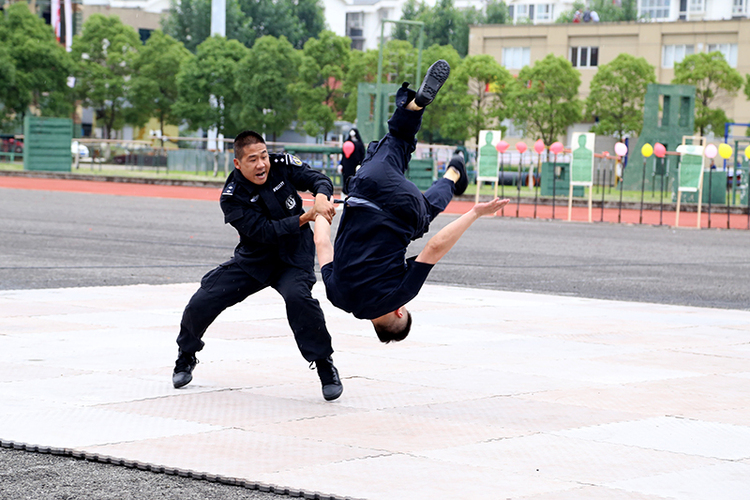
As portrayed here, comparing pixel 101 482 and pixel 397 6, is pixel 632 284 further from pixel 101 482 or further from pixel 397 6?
pixel 397 6

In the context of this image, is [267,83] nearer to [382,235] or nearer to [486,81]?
[486,81]

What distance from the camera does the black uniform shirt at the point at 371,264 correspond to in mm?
5859

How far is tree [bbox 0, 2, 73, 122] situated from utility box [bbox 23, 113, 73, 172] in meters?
12.8

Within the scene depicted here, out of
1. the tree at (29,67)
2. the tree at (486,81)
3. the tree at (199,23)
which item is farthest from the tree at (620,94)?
the tree at (199,23)

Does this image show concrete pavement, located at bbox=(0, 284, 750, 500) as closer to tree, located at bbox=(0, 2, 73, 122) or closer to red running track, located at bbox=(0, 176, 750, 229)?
red running track, located at bbox=(0, 176, 750, 229)

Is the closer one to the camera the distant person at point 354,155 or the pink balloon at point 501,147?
the pink balloon at point 501,147

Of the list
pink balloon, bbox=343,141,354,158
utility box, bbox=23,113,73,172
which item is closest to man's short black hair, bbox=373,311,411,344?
pink balloon, bbox=343,141,354,158

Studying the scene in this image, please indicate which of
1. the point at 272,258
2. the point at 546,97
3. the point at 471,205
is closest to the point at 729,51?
the point at 546,97

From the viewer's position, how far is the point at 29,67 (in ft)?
189

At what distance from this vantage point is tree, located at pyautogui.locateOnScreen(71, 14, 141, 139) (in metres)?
62.0

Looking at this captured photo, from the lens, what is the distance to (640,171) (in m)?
40.5

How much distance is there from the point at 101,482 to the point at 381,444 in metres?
1.35

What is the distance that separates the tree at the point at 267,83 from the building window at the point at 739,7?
5256 cm

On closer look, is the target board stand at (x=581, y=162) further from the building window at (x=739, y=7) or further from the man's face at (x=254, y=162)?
the building window at (x=739, y=7)
